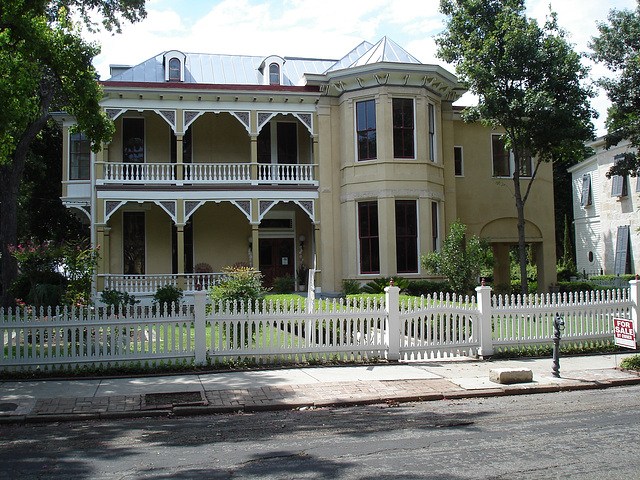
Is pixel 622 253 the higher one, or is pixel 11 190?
pixel 11 190

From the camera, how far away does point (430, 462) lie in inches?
217

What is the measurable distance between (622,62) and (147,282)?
18.0m

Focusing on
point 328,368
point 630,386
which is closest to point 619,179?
point 630,386

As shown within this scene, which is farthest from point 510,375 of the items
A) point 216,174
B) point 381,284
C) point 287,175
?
point 216,174

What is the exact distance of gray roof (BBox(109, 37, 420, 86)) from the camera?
866 inches

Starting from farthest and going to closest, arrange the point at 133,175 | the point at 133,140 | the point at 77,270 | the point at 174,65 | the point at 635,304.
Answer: the point at 174,65 → the point at 133,140 → the point at 133,175 → the point at 77,270 → the point at 635,304

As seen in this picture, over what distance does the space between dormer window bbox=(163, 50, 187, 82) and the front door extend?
24.2ft

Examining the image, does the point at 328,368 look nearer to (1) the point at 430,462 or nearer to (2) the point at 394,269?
(1) the point at 430,462

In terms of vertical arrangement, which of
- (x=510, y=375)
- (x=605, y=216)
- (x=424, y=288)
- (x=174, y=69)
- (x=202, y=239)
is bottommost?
(x=510, y=375)

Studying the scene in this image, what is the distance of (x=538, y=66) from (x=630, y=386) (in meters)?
12.0

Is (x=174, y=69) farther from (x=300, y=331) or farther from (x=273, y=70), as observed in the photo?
(x=300, y=331)

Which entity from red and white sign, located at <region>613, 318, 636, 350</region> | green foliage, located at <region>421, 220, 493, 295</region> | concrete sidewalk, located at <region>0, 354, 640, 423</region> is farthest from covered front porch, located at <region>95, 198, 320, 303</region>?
red and white sign, located at <region>613, 318, 636, 350</region>

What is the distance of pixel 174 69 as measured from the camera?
76.3ft

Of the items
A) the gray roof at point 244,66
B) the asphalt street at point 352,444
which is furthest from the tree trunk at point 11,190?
the asphalt street at point 352,444
